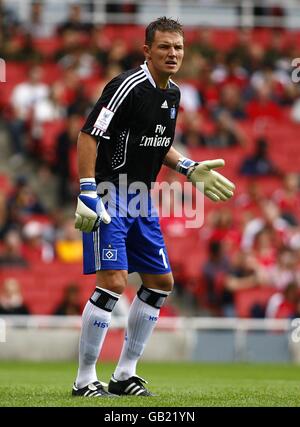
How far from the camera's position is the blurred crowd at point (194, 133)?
18.8 m

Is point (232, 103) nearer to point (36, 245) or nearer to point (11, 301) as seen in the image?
point (36, 245)

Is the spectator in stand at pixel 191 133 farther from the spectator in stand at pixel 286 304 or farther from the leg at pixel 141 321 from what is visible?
the leg at pixel 141 321

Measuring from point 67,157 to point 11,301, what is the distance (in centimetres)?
393

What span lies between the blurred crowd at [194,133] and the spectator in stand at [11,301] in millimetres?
1332

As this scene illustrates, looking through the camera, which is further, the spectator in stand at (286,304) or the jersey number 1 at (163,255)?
the spectator in stand at (286,304)

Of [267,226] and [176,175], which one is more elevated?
[176,175]

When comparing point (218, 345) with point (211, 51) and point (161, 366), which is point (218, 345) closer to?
point (161, 366)

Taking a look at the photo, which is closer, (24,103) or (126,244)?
(126,244)

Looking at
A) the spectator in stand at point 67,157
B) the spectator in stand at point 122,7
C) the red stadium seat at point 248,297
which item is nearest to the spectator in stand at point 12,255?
the spectator in stand at point 67,157

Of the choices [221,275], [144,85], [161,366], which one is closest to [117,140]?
[144,85]

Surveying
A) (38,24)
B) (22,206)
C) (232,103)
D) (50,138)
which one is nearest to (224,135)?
(232,103)

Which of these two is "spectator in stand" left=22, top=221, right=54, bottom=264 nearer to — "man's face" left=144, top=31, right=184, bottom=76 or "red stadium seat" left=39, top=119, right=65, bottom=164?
"red stadium seat" left=39, top=119, right=65, bottom=164

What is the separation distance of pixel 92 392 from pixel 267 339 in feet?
30.0

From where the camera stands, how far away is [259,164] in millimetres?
21750
